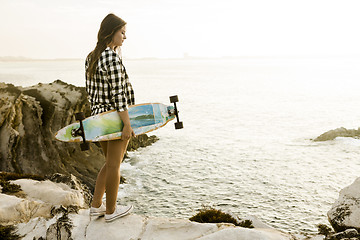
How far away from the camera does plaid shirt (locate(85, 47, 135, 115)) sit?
5.06m

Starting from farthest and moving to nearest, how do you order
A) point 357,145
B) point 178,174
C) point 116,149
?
point 357,145 < point 178,174 < point 116,149

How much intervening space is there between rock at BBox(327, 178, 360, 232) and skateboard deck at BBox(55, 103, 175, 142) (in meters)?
9.09

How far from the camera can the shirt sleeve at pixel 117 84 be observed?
16.6 ft

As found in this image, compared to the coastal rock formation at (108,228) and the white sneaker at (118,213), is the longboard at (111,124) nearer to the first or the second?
the white sneaker at (118,213)

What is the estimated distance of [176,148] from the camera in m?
47.3

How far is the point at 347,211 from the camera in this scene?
474 inches

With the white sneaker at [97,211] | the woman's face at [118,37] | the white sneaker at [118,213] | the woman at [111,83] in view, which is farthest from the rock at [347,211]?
A: the woman's face at [118,37]

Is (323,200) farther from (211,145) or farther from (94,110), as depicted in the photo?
(94,110)

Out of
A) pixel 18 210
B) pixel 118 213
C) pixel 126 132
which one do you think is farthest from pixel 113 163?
pixel 18 210

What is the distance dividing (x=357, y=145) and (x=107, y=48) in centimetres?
5248

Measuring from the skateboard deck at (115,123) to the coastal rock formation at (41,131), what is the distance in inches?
682

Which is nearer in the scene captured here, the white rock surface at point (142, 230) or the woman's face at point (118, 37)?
the woman's face at point (118, 37)

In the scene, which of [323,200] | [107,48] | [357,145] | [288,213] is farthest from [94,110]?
[357,145]

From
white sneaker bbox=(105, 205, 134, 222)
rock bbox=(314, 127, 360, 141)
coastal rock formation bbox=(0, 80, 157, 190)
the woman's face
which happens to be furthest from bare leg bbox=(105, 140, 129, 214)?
rock bbox=(314, 127, 360, 141)
